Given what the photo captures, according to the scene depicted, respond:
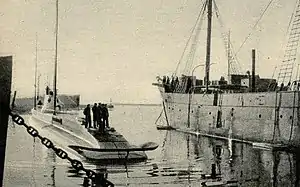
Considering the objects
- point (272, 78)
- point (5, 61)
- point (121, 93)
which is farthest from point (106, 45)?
point (272, 78)

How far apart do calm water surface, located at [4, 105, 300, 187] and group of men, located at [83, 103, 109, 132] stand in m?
0.02

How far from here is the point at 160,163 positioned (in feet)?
4.10

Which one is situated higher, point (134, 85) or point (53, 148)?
point (134, 85)

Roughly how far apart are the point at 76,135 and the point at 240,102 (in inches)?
23.5

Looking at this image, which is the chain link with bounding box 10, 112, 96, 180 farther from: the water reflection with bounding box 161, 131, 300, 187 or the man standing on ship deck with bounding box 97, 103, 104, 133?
the water reflection with bounding box 161, 131, 300, 187

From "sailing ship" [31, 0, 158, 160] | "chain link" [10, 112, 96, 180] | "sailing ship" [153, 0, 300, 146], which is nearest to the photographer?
"chain link" [10, 112, 96, 180]

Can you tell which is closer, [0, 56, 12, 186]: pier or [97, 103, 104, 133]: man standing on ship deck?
[0, 56, 12, 186]: pier

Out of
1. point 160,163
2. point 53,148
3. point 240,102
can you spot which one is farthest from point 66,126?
point 240,102

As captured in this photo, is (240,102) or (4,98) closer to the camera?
(4,98)

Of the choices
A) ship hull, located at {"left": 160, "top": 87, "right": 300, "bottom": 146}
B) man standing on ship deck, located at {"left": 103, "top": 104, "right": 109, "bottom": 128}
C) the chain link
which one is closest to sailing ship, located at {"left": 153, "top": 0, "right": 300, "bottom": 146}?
ship hull, located at {"left": 160, "top": 87, "right": 300, "bottom": 146}

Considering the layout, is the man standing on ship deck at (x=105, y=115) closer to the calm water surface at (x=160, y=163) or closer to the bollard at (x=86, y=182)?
the calm water surface at (x=160, y=163)

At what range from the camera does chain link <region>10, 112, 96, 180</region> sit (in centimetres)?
108

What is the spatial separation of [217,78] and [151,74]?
0.23 m

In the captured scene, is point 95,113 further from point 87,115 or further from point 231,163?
point 231,163
